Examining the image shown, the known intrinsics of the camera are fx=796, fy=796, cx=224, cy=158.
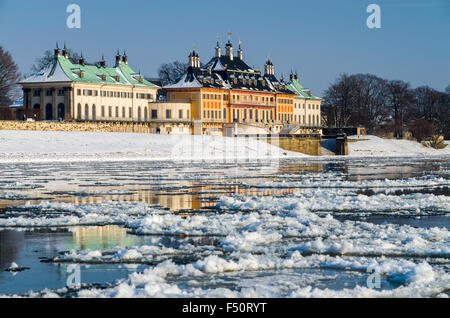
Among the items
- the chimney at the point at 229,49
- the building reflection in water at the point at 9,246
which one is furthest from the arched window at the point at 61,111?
the building reflection in water at the point at 9,246

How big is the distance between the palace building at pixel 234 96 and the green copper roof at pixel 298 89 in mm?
1161

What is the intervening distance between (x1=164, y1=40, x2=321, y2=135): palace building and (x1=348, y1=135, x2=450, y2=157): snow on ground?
17.3 metres

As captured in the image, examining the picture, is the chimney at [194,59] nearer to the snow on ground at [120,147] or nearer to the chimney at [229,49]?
the chimney at [229,49]

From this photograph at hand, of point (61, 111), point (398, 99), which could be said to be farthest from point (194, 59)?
point (398, 99)

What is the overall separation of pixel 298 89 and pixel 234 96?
28.7 meters

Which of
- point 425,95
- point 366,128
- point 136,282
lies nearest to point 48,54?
point 366,128

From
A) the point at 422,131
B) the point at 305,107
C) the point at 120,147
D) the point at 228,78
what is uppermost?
the point at 228,78

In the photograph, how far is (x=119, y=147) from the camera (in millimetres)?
71500

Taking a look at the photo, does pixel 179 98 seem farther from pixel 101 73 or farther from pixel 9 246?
pixel 9 246

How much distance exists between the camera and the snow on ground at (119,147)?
209 ft

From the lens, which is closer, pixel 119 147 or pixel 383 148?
pixel 119 147

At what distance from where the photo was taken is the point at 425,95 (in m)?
161
